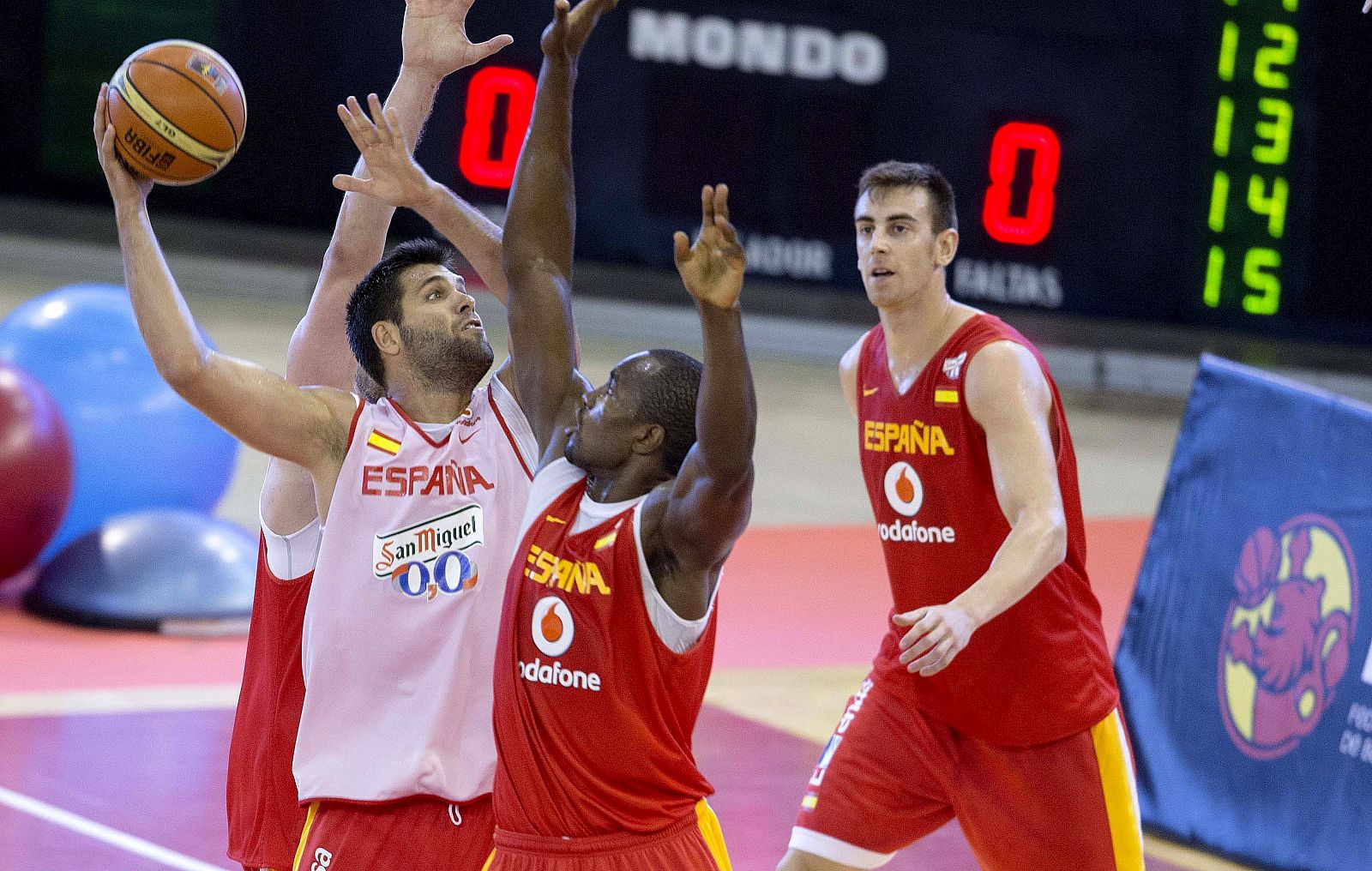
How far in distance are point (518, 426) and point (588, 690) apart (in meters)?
0.76

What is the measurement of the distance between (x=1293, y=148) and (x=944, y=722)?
8417 millimetres

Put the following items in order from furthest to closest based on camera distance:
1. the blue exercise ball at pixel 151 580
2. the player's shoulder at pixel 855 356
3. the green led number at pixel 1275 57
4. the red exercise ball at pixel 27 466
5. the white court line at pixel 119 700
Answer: the green led number at pixel 1275 57, the blue exercise ball at pixel 151 580, the red exercise ball at pixel 27 466, the white court line at pixel 119 700, the player's shoulder at pixel 855 356

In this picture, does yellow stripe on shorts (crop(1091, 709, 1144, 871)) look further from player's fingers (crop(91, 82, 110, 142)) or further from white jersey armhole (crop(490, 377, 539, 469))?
player's fingers (crop(91, 82, 110, 142))

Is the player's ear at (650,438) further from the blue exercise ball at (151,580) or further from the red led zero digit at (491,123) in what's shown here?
the red led zero digit at (491,123)

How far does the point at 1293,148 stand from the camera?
12.6 meters

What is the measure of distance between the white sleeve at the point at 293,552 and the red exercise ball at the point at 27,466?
16.1 feet

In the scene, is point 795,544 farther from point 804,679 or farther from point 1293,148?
point 1293,148

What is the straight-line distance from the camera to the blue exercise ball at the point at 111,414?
31.8ft

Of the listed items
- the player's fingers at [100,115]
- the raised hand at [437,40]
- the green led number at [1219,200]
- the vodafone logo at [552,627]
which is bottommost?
the vodafone logo at [552,627]

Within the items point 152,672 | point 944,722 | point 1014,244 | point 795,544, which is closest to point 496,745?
point 944,722

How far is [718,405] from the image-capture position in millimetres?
3475

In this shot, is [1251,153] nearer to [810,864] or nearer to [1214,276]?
[1214,276]

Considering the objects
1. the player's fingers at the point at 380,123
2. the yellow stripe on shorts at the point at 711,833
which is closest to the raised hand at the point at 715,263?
the yellow stripe on shorts at the point at 711,833

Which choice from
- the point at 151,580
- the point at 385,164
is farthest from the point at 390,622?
the point at 151,580
